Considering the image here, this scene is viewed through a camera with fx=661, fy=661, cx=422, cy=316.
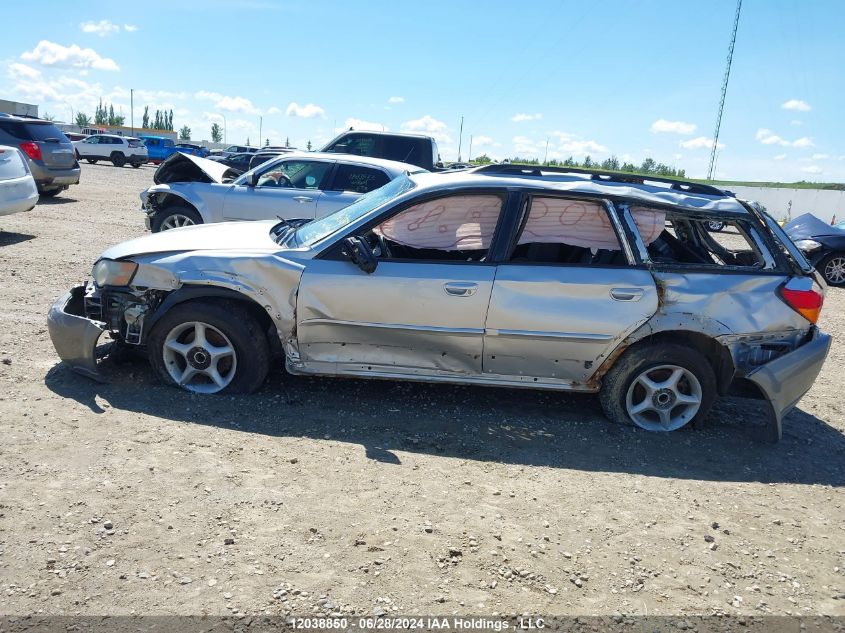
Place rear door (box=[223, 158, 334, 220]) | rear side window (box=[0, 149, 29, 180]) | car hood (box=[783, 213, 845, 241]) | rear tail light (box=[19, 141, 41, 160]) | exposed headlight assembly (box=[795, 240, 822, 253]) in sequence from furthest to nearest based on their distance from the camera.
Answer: rear tail light (box=[19, 141, 41, 160]) < car hood (box=[783, 213, 845, 241]) < exposed headlight assembly (box=[795, 240, 822, 253]) < rear side window (box=[0, 149, 29, 180]) < rear door (box=[223, 158, 334, 220])

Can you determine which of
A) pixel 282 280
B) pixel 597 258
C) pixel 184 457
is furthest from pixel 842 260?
pixel 184 457

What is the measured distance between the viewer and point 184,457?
3.75 m

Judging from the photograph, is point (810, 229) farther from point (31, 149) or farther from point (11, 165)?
point (31, 149)

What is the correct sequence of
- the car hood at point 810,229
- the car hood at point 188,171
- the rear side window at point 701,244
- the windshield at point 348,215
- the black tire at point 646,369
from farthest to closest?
the car hood at point 810,229 < the car hood at point 188,171 < the windshield at point 348,215 < the rear side window at point 701,244 < the black tire at point 646,369

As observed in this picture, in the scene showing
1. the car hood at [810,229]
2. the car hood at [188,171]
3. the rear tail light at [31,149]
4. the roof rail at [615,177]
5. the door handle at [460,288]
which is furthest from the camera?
the rear tail light at [31,149]

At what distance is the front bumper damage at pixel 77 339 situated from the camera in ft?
14.8

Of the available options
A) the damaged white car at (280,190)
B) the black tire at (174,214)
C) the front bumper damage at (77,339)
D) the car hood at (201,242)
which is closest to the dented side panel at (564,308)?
the car hood at (201,242)

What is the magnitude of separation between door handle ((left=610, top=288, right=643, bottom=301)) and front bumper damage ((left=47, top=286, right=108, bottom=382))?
11.4 ft

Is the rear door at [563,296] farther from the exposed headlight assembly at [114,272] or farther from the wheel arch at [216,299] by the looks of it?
the exposed headlight assembly at [114,272]

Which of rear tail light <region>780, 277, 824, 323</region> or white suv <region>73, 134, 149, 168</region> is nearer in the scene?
rear tail light <region>780, 277, 824, 323</region>

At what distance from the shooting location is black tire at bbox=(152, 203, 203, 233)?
31.3 ft

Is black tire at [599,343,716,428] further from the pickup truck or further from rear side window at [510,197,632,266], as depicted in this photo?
the pickup truck

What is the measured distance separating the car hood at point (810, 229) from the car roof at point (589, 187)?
29.2 feet

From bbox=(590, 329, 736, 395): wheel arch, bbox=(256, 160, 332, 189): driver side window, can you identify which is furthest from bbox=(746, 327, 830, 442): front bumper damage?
bbox=(256, 160, 332, 189): driver side window
